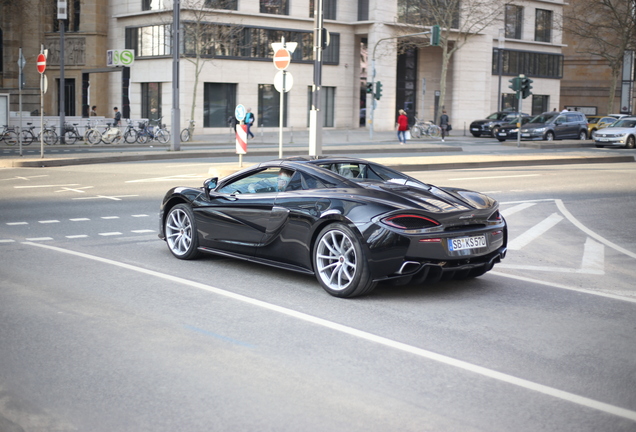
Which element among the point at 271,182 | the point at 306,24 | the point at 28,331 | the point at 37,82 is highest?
the point at 306,24

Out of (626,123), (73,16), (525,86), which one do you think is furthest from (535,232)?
(73,16)

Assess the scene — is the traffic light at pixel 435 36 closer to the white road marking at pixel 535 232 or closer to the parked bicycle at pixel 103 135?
the parked bicycle at pixel 103 135

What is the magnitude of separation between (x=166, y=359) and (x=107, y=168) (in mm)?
18769

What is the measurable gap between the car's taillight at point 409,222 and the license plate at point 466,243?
24 cm

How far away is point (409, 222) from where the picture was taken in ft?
24.4

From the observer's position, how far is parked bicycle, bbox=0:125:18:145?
116 feet

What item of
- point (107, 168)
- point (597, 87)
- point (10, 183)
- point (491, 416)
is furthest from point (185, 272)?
point (597, 87)

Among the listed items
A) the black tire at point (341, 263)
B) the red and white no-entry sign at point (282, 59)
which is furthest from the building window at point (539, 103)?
the black tire at point (341, 263)

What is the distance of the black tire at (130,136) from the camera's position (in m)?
38.1

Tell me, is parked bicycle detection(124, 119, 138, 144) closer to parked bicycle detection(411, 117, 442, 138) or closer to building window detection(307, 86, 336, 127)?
parked bicycle detection(411, 117, 442, 138)

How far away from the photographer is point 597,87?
262ft

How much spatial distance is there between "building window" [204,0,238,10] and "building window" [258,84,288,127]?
17.6ft

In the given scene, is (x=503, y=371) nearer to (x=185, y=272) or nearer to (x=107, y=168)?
(x=185, y=272)

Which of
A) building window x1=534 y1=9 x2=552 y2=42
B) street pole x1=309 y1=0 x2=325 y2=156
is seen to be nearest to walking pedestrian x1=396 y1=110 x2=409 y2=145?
street pole x1=309 y1=0 x2=325 y2=156
